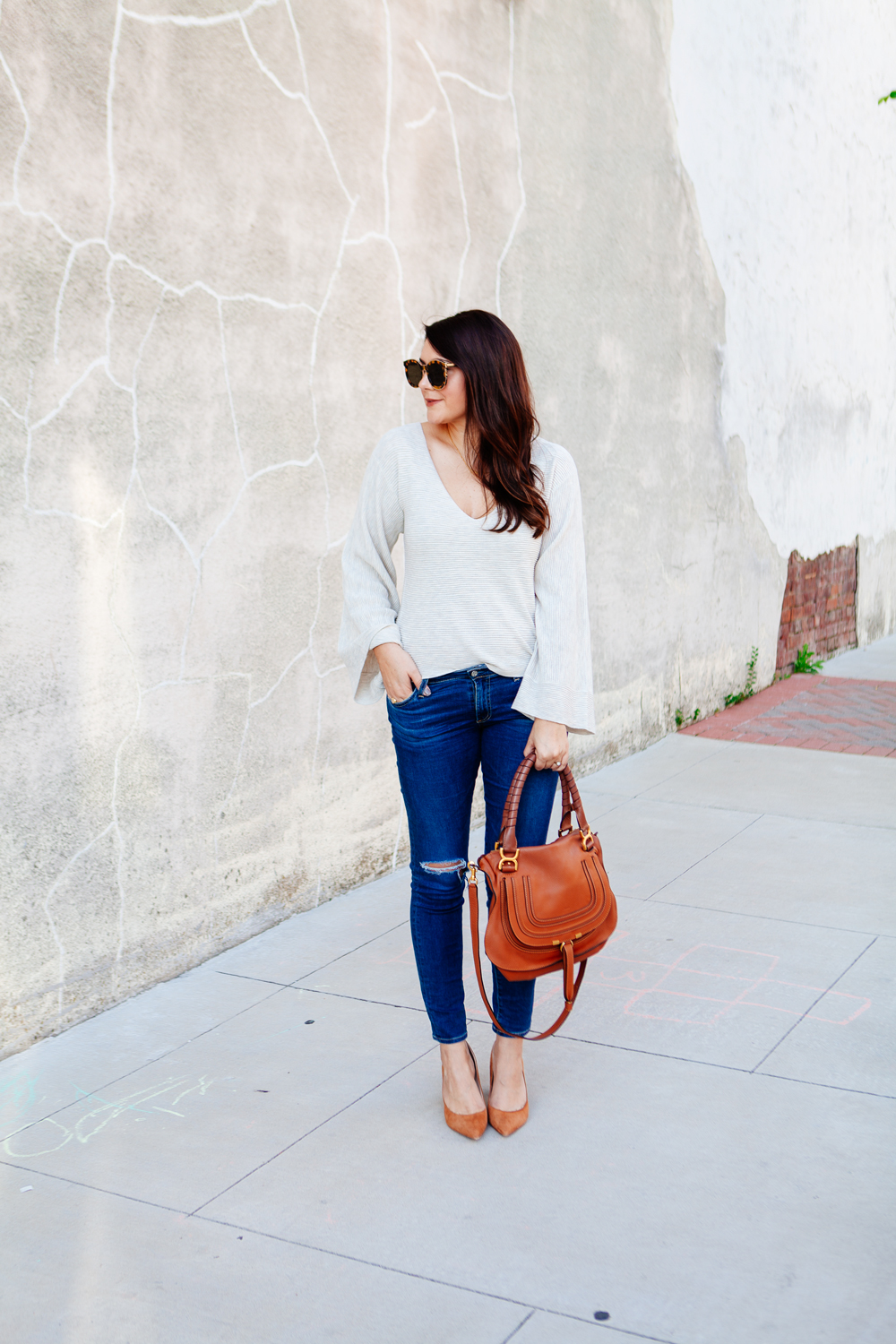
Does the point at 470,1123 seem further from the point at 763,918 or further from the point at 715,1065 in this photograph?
the point at 763,918

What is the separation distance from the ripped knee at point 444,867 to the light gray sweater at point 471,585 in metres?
0.35

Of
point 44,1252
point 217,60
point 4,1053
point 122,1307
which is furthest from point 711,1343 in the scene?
point 217,60

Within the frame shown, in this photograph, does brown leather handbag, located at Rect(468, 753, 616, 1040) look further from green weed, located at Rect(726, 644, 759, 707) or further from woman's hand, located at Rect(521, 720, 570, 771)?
green weed, located at Rect(726, 644, 759, 707)

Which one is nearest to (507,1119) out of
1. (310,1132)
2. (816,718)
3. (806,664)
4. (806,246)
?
(310,1132)

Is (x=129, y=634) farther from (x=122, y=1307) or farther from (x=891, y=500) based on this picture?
(x=891, y=500)

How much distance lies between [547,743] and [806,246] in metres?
6.54

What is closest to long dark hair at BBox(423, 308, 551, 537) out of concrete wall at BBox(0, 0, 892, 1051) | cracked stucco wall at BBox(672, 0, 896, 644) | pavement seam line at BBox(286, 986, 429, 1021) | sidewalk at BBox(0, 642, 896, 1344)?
concrete wall at BBox(0, 0, 892, 1051)

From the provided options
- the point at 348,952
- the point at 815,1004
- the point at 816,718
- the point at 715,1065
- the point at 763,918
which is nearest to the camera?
the point at 715,1065

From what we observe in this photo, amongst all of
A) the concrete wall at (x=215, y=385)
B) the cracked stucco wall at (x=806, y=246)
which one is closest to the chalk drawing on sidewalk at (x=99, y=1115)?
the concrete wall at (x=215, y=385)

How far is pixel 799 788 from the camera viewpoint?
5246 millimetres

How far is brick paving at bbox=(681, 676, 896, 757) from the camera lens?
20.2ft

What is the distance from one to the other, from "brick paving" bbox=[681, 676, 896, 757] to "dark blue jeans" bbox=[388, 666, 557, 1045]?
150 inches

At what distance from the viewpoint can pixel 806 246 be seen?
7.90 metres

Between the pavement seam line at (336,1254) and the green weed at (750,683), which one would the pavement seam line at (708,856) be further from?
the green weed at (750,683)
